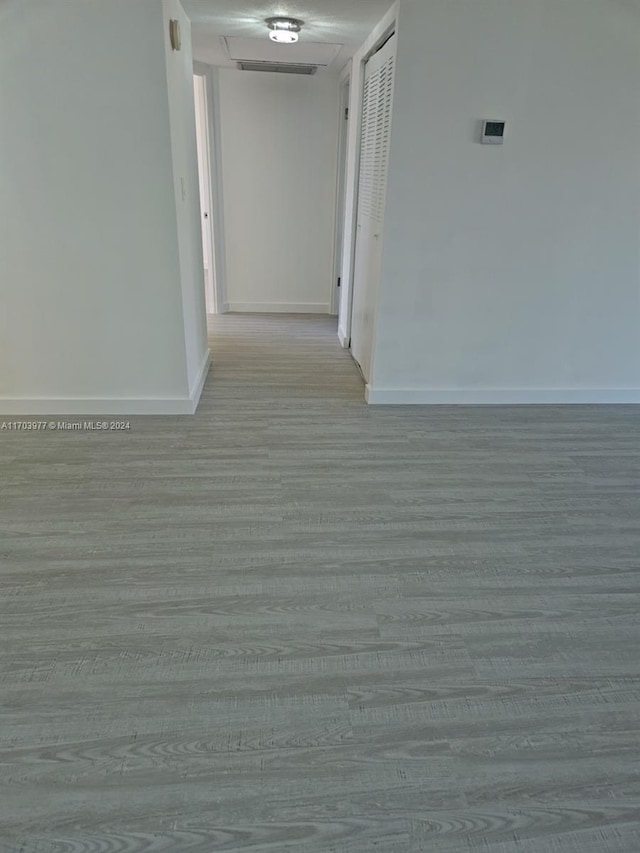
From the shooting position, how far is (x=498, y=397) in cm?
363

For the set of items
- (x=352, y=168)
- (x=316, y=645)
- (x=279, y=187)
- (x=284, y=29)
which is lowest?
(x=316, y=645)

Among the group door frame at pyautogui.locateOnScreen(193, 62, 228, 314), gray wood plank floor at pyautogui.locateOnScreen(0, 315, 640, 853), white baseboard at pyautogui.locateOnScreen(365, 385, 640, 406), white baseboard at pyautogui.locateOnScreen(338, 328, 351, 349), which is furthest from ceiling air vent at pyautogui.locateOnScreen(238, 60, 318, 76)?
gray wood plank floor at pyautogui.locateOnScreen(0, 315, 640, 853)

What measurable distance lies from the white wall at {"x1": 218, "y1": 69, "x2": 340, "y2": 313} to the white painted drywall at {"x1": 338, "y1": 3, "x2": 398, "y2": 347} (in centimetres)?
68

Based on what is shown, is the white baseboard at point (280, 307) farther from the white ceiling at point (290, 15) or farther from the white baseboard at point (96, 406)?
the white baseboard at point (96, 406)

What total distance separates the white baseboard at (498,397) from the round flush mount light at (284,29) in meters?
2.24

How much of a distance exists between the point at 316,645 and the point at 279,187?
4.78m

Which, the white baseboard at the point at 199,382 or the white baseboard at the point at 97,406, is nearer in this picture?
the white baseboard at the point at 97,406

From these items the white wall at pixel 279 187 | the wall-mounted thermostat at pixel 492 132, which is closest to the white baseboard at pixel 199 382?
the white wall at pixel 279 187

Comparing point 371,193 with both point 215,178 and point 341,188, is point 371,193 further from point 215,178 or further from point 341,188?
point 215,178

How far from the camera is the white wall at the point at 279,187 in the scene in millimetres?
5059

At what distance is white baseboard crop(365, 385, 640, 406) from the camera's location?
3.55m

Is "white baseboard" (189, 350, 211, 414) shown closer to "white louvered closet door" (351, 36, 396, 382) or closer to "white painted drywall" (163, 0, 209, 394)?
"white painted drywall" (163, 0, 209, 394)

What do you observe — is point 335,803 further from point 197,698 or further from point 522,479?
point 522,479

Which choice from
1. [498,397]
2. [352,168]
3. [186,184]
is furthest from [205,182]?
[498,397]
